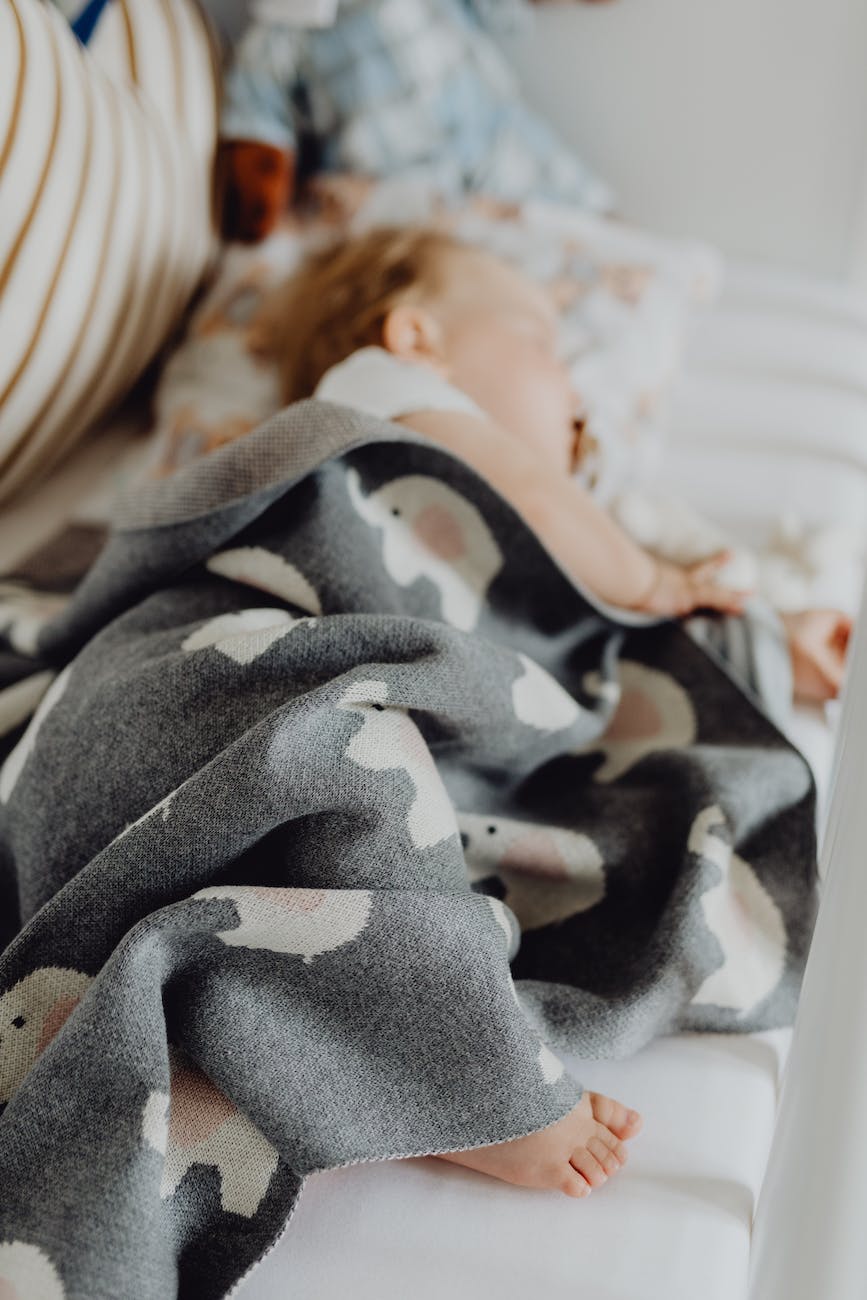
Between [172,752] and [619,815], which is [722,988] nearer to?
[619,815]

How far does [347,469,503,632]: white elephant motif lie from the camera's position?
2.42 feet

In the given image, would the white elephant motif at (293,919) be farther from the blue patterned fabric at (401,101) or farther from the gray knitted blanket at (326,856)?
the blue patterned fabric at (401,101)

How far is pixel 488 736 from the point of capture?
0.66 m

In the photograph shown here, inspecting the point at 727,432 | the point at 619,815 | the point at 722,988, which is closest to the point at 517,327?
the point at 727,432

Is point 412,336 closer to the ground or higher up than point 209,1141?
higher up

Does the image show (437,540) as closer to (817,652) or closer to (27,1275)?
(817,652)

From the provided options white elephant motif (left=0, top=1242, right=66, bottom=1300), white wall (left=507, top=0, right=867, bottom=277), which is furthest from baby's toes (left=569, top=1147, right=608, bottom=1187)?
white wall (left=507, top=0, right=867, bottom=277)

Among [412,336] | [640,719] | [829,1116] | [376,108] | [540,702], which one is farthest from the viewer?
[376,108]

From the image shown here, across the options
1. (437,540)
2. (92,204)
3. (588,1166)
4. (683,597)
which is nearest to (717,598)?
(683,597)

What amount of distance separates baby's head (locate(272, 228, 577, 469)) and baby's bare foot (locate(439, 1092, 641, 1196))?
0.55 m

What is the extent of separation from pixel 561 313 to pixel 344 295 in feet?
0.70

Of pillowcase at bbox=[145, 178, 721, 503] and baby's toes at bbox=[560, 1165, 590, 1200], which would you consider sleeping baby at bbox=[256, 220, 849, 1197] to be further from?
baby's toes at bbox=[560, 1165, 590, 1200]

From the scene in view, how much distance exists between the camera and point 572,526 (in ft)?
2.81

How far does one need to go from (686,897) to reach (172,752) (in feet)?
0.92
